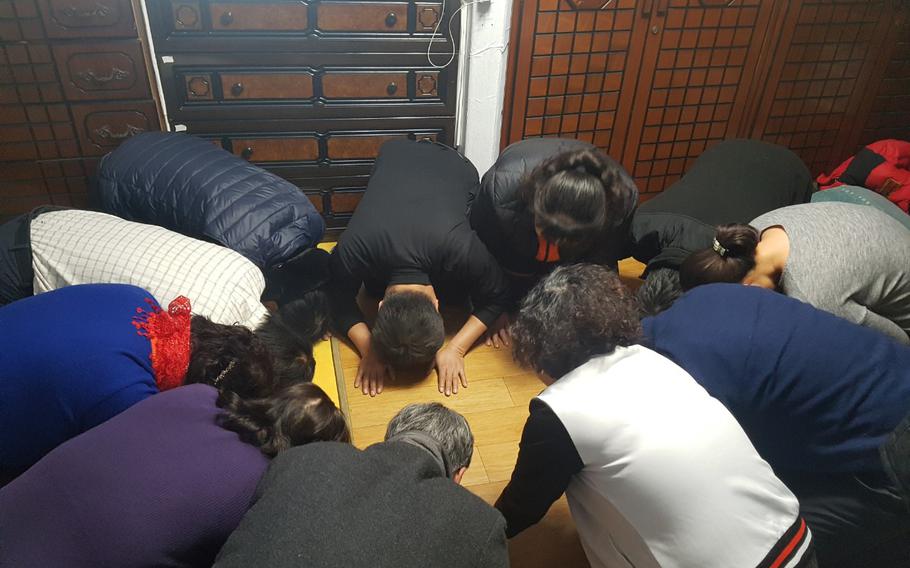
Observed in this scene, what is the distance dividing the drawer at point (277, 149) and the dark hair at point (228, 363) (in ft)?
3.59

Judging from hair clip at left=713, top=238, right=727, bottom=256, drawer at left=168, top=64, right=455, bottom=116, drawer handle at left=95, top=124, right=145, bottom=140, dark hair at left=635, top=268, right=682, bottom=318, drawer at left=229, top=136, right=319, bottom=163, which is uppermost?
drawer at left=168, top=64, right=455, bottom=116

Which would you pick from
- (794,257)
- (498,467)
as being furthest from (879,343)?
(498,467)

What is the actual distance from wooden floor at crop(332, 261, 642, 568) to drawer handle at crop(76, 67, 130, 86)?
1088mm

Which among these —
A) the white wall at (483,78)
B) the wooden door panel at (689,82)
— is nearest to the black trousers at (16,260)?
the white wall at (483,78)

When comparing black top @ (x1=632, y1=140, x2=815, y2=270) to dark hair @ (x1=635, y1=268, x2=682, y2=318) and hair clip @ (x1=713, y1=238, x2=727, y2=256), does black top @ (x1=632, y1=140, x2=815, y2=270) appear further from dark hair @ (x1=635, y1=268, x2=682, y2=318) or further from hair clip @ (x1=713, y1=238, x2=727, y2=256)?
hair clip @ (x1=713, y1=238, x2=727, y2=256)

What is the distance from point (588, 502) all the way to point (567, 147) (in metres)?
1.06

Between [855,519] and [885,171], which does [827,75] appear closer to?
[885,171]

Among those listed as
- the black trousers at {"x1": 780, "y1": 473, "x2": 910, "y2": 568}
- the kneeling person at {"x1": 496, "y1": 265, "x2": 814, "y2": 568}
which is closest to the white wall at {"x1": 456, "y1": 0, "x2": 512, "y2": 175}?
the kneeling person at {"x1": 496, "y1": 265, "x2": 814, "y2": 568}

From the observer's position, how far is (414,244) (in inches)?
65.5

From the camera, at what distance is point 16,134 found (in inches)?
75.4

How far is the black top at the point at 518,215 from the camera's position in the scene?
171cm

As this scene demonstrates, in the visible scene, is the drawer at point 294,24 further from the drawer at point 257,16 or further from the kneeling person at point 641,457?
the kneeling person at point 641,457

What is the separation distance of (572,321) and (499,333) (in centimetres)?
86

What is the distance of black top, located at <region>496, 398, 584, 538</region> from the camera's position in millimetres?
1011
